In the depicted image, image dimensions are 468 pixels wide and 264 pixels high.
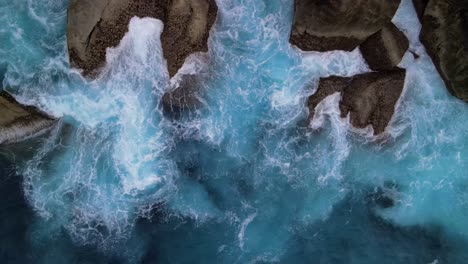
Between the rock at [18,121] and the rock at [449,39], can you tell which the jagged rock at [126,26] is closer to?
the rock at [18,121]

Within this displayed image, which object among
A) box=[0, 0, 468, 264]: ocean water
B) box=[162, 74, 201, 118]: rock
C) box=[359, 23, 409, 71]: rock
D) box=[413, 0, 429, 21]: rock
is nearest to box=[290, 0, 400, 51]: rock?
box=[359, 23, 409, 71]: rock

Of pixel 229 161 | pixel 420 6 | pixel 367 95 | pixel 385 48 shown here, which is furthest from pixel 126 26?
pixel 420 6

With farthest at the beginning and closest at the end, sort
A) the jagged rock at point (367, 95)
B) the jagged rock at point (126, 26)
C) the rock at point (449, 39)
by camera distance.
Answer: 1. the jagged rock at point (367, 95)
2. the rock at point (449, 39)
3. the jagged rock at point (126, 26)

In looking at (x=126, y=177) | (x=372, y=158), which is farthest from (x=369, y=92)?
(x=126, y=177)

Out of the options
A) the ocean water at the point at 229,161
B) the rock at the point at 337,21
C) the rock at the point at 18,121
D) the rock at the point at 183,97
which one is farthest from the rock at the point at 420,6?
the rock at the point at 18,121

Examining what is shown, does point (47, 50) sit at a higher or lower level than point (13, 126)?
higher

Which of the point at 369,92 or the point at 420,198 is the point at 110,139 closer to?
the point at 369,92

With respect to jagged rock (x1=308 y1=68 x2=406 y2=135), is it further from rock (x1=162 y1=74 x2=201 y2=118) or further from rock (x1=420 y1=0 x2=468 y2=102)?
rock (x1=162 y1=74 x2=201 y2=118)
